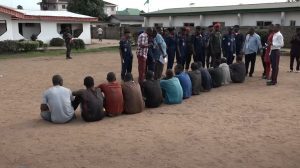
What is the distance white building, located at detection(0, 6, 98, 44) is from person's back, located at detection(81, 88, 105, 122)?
2368 centimetres

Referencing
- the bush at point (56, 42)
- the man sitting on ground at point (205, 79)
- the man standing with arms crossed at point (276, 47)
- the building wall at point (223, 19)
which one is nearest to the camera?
the man sitting on ground at point (205, 79)

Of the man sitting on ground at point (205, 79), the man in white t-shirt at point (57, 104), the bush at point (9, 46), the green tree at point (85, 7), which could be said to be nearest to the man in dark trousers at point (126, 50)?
the man sitting on ground at point (205, 79)

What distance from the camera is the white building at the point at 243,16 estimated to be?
29.4 meters

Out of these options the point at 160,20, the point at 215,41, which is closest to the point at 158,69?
the point at 215,41

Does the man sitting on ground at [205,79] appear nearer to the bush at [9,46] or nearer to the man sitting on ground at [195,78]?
the man sitting on ground at [195,78]

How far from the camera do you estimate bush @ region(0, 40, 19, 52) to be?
1000 inches

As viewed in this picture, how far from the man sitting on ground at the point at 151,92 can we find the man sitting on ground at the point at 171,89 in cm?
32

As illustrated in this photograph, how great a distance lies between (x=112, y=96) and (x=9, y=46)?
20073mm

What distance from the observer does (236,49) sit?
14188 mm

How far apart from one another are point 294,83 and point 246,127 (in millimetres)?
5719

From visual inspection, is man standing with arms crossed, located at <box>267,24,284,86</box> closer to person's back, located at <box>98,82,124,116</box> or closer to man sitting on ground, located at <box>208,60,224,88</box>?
man sitting on ground, located at <box>208,60,224,88</box>

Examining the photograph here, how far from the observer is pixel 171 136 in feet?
21.3

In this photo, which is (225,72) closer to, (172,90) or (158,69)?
(158,69)

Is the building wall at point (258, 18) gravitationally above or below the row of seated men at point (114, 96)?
above
